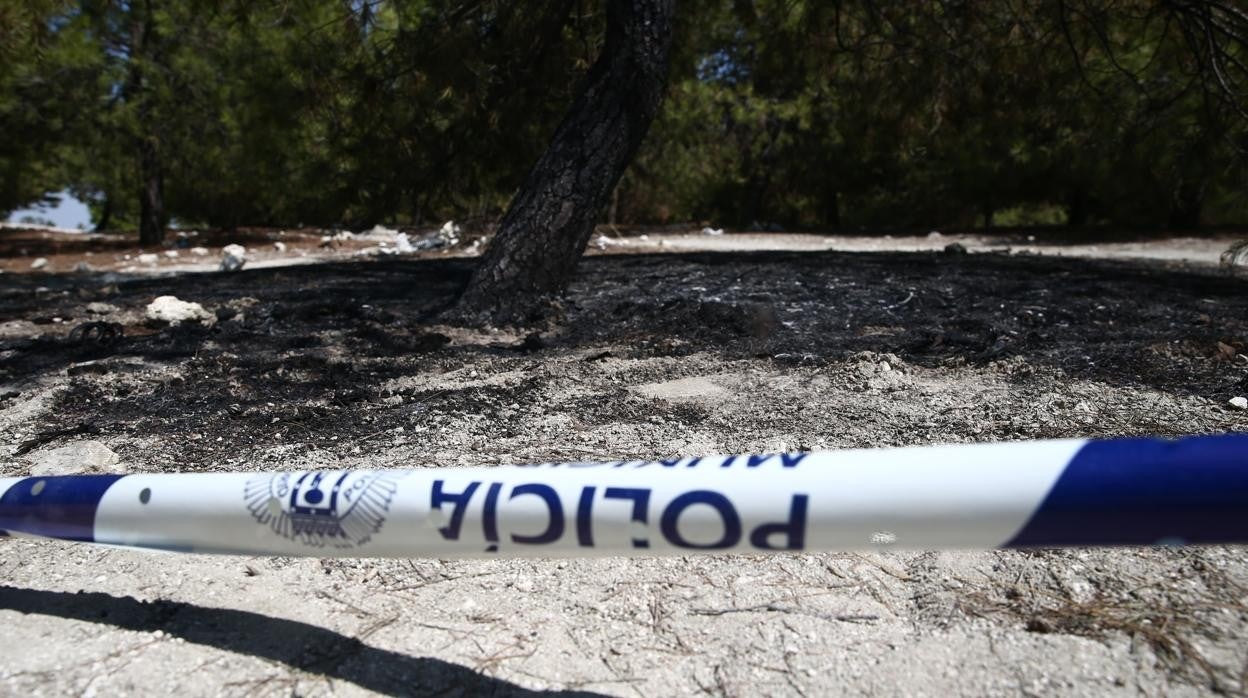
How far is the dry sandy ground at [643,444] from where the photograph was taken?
59.6 inches

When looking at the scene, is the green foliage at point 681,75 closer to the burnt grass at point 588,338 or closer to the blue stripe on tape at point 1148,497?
the burnt grass at point 588,338

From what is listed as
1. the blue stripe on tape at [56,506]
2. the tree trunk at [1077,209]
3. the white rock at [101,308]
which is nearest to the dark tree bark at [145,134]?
the white rock at [101,308]

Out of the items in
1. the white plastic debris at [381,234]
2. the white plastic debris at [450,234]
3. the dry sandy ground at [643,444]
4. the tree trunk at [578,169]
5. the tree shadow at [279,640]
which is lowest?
the tree shadow at [279,640]

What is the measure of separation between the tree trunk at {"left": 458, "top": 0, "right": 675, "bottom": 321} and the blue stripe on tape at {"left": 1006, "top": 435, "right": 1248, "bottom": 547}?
132 inches

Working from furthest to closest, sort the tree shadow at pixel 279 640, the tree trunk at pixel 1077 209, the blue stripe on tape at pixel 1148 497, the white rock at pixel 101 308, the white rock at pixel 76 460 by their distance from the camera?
the tree trunk at pixel 1077 209, the white rock at pixel 101 308, the white rock at pixel 76 460, the tree shadow at pixel 279 640, the blue stripe on tape at pixel 1148 497

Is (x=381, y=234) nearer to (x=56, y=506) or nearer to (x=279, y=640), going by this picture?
(x=56, y=506)

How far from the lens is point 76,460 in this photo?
2588 millimetres

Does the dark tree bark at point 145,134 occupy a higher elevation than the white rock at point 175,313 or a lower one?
higher

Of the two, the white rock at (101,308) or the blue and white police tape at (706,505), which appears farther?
the white rock at (101,308)

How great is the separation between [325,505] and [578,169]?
3.12 metres

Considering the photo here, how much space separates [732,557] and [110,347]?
343 cm

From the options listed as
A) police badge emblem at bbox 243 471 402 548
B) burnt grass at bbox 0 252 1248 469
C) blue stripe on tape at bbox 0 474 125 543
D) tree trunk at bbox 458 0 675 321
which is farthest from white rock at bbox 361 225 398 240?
police badge emblem at bbox 243 471 402 548

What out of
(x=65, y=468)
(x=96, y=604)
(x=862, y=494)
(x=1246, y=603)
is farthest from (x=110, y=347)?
(x=1246, y=603)

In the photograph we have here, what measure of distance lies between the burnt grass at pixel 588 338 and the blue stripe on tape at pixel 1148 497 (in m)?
1.51
